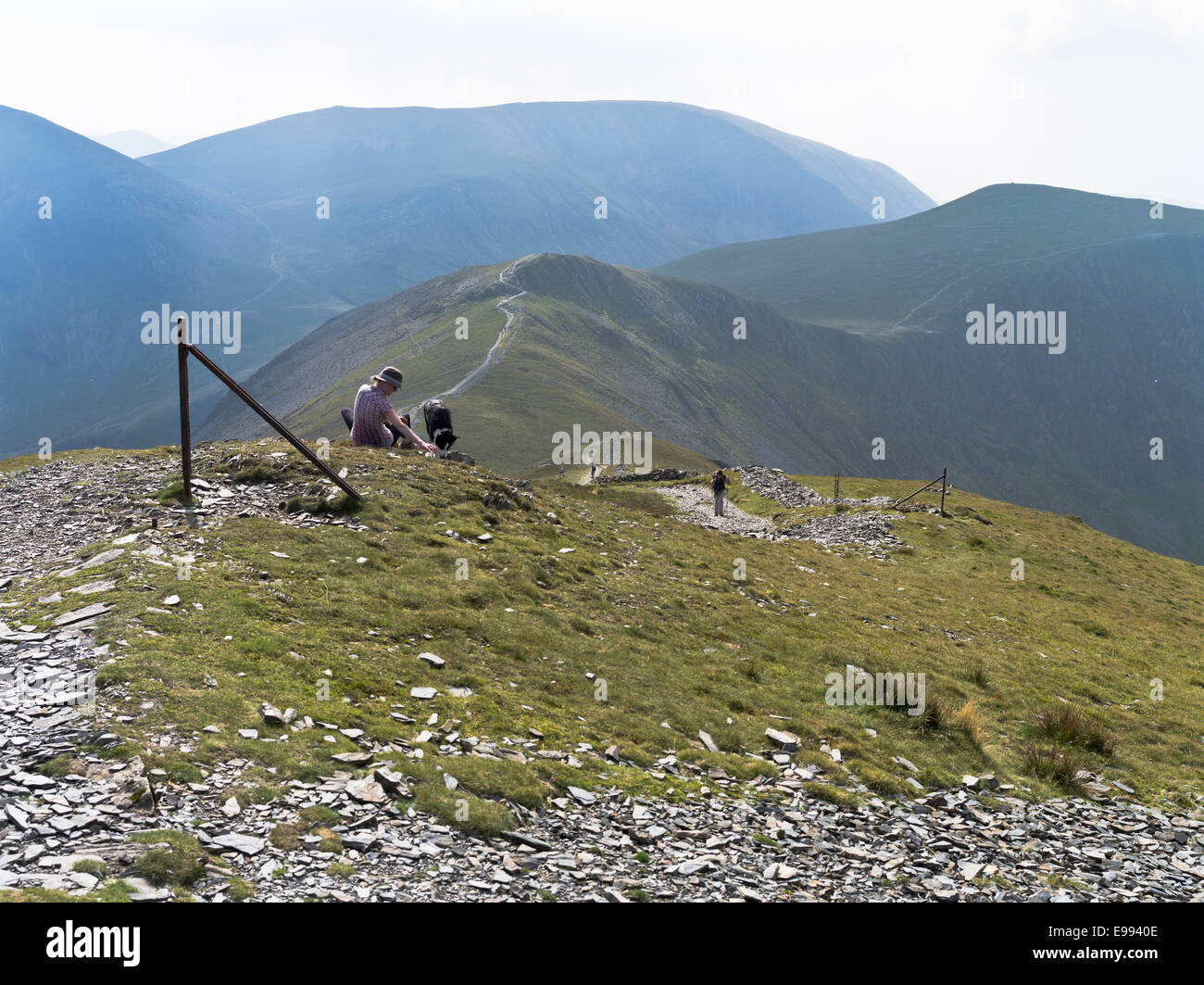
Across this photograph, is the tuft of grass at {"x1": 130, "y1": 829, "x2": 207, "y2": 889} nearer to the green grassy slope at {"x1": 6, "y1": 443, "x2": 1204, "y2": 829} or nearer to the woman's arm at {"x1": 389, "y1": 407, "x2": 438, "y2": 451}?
the green grassy slope at {"x1": 6, "y1": 443, "x2": 1204, "y2": 829}

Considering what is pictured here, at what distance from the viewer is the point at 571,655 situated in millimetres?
17750

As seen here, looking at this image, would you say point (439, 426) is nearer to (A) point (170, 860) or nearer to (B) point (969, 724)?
(B) point (969, 724)

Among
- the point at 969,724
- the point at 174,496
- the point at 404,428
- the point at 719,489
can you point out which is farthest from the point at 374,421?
the point at 719,489

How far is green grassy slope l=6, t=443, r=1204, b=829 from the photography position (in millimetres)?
12688

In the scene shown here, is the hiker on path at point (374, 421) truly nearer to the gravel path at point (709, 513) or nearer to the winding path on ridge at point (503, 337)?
the gravel path at point (709, 513)

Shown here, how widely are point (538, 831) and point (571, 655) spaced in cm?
678

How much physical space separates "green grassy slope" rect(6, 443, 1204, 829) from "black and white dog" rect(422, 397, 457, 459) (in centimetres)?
192

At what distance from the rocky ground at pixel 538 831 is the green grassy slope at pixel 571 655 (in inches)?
16.9

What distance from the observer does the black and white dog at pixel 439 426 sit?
28.5m

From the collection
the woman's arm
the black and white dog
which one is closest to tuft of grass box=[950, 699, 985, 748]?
the black and white dog

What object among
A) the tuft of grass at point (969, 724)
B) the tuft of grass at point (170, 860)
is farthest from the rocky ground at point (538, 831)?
the tuft of grass at point (969, 724)
